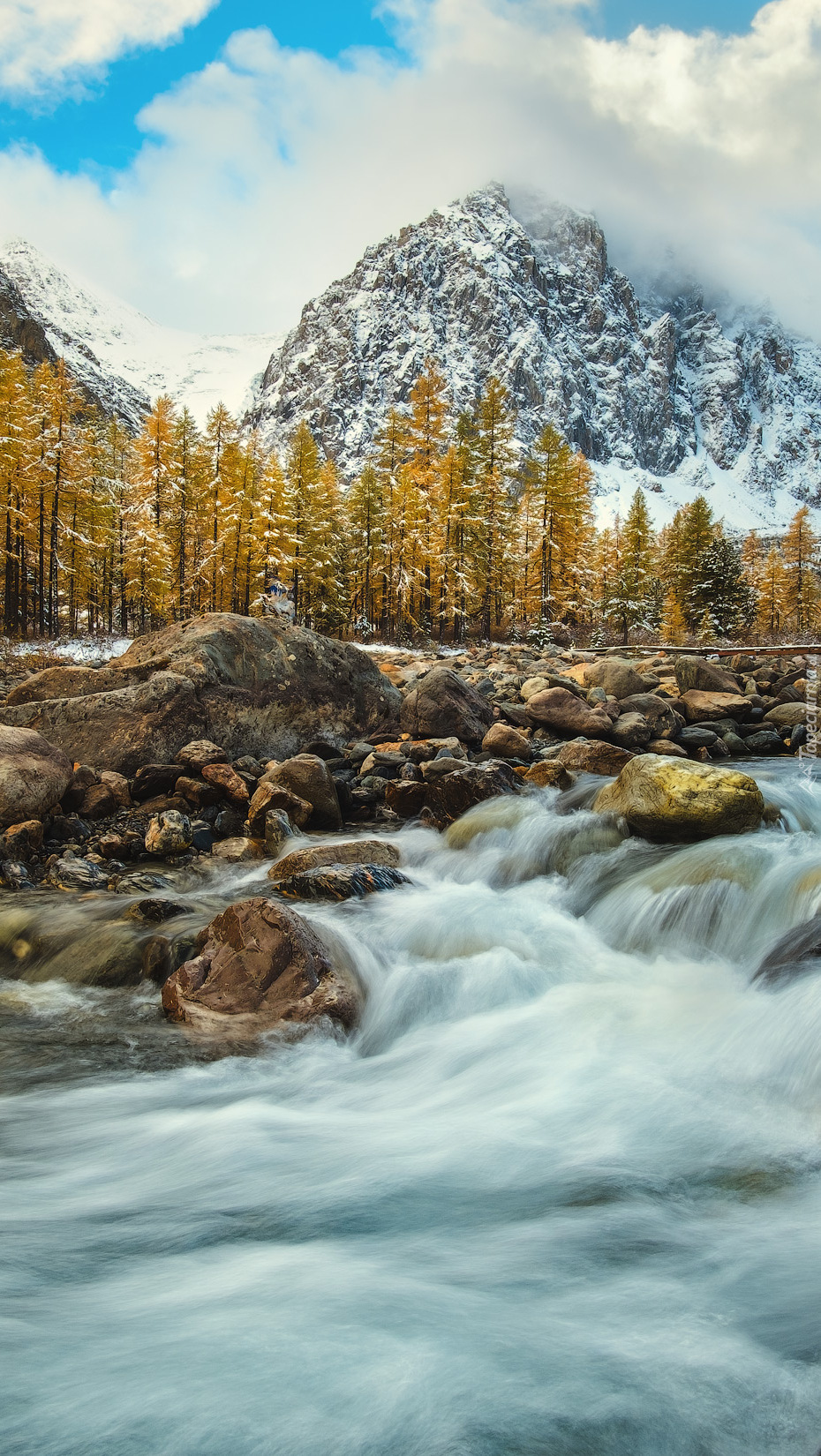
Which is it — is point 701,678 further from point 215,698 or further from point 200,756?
point 200,756

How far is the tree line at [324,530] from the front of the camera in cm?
3297

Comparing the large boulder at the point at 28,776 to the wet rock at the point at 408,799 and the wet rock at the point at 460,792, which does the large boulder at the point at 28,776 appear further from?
the wet rock at the point at 460,792

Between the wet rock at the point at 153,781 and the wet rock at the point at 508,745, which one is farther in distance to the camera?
the wet rock at the point at 508,745

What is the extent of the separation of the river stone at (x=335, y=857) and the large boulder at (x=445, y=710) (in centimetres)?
364

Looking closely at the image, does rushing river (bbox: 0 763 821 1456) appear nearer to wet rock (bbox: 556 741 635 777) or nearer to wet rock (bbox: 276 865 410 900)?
wet rock (bbox: 276 865 410 900)

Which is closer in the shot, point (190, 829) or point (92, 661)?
point (190, 829)

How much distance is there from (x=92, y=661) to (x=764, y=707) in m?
19.1

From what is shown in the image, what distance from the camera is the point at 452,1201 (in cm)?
332

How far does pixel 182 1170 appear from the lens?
3592mm

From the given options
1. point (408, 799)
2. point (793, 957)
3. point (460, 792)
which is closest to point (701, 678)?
point (460, 792)

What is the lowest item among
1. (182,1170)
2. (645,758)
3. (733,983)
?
(182,1170)

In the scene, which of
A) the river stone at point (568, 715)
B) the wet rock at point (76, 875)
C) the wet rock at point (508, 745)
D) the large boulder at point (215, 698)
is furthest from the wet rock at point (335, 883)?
the river stone at point (568, 715)

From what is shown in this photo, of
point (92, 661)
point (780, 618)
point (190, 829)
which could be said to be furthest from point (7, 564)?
point (780, 618)

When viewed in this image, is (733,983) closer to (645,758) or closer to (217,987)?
(645,758)
